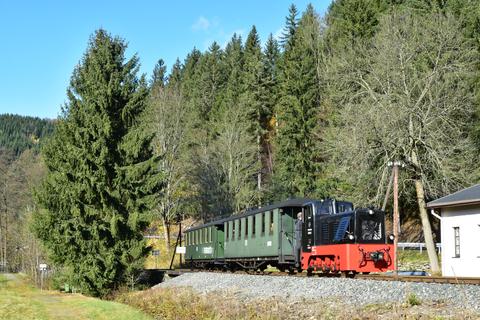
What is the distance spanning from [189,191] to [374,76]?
2249 cm

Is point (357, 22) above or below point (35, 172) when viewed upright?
above

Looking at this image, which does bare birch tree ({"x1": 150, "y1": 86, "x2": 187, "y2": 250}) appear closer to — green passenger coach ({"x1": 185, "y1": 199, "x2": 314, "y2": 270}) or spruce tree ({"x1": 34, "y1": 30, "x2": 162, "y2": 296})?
green passenger coach ({"x1": 185, "y1": 199, "x2": 314, "y2": 270})

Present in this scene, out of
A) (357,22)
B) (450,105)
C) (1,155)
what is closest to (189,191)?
(357,22)

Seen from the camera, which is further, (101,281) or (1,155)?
(1,155)

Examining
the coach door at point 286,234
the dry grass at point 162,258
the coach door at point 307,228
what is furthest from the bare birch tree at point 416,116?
the dry grass at point 162,258

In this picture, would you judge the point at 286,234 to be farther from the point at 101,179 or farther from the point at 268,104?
the point at 268,104

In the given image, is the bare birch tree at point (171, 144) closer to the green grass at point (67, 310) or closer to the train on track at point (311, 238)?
the train on track at point (311, 238)

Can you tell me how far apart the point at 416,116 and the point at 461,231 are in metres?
8.82

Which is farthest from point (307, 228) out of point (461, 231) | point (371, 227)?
point (461, 231)

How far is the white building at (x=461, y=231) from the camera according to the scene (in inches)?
973

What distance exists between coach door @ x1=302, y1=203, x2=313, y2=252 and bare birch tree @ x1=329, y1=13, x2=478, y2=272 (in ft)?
35.2

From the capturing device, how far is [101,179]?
95.0ft

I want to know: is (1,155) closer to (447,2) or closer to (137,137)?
(137,137)

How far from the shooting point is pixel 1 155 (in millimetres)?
69938
